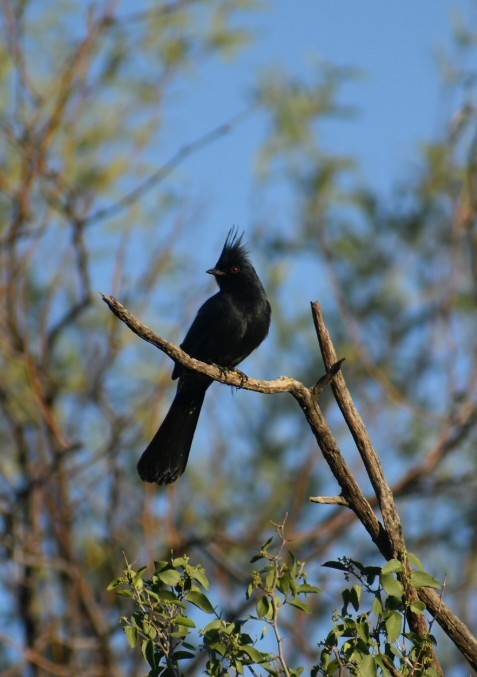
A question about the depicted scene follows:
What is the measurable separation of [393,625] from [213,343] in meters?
3.05

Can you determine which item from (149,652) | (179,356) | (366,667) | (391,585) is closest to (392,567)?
(391,585)

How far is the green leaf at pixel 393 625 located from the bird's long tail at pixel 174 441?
2.52 m

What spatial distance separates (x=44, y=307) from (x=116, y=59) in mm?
Answer: 2391

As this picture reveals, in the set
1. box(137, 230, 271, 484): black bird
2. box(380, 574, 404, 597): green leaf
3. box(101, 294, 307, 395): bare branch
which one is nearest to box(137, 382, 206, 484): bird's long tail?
box(137, 230, 271, 484): black bird

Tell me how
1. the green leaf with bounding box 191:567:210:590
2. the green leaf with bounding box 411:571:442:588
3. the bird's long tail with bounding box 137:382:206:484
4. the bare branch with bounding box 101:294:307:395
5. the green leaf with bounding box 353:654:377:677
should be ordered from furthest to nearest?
the bird's long tail with bounding box 137:382:206:484
the bare branch with bounding box 101:294:307:395
the green leaf with bounding box 411:571:442:588
the green leaf with bounding box 191:567:210:590
the green leaf with bounding box 353:654:377:677

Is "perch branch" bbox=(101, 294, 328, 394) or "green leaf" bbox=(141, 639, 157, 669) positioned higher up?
"perch branch" bbox=(101, 294, 328, 394)

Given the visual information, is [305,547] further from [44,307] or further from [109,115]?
[109,115]

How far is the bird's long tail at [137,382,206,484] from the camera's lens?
5699 mm

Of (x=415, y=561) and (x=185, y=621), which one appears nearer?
(x=185, y=621)

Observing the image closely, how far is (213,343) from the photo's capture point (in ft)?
20.2

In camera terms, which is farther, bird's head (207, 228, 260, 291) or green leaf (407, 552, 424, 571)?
bird's head (207, 228, 260, 291)

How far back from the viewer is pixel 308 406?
4.25 meters

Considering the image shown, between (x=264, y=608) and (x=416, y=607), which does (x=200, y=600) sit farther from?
(x=416, y=607)

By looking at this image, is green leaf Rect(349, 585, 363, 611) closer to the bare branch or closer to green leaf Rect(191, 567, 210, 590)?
green leaf Rect(191, 567, 210, 590)
